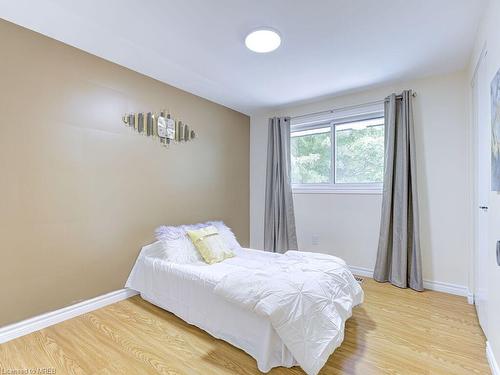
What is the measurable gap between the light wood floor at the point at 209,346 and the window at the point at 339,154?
1.56 m

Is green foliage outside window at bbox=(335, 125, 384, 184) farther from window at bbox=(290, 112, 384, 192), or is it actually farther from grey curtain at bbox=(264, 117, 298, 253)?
grey curtain at bbox=(264, 117, 298, 253)

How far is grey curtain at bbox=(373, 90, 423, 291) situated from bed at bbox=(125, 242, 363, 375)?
1023 millimetres

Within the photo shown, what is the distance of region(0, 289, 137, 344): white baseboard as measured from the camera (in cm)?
194

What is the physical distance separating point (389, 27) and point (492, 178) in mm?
1314

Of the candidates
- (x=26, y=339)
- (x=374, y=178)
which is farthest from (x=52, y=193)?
(x=374, y=178)

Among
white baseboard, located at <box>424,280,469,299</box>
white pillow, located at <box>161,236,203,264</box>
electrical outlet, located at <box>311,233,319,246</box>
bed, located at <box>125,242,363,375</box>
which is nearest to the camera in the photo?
bed, located at <box>125,242,363,375</box>

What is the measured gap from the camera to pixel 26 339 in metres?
1.95

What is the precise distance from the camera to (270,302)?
162 cm

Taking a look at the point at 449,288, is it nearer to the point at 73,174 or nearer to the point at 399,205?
the point at 399,205

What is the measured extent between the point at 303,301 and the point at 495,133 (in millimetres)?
1502

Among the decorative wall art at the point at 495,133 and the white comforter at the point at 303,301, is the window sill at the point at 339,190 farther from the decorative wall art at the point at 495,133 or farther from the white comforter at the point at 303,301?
the decorative wall art at the point at 495,133

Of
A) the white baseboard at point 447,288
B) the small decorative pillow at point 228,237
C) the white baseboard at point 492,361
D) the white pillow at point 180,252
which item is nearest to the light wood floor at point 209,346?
the white baseboard at point 492,361

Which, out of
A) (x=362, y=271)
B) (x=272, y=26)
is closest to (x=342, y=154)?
(x=362, y=271)

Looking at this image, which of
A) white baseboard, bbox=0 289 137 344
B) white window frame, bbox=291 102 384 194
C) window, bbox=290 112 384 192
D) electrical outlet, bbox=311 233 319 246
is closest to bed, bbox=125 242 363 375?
white baseboard, bbox=0 289 137 344
